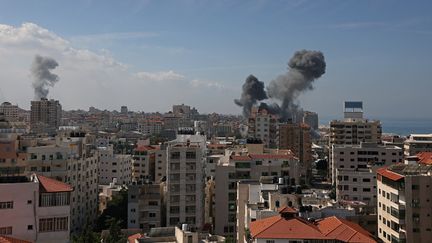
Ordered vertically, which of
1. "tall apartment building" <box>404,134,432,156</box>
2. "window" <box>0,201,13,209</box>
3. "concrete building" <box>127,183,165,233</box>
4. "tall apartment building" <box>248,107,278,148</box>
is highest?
"tall apartment building" <box>248,107,278,148</box>

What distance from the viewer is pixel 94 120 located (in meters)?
173

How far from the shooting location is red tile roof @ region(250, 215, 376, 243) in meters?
22.5

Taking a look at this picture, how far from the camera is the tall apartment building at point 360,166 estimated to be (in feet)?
142

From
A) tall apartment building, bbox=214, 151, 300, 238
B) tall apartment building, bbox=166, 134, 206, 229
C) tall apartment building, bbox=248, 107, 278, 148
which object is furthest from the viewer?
tall apartment building, bbox=248, 107, 278, 148

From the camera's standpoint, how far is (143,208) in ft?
130

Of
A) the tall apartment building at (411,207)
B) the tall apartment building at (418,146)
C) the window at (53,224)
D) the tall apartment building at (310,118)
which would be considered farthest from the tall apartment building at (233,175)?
the tall apartment building at (310,118)

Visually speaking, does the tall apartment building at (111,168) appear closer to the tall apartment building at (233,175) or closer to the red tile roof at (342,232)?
the tall apartment building at (233,175)

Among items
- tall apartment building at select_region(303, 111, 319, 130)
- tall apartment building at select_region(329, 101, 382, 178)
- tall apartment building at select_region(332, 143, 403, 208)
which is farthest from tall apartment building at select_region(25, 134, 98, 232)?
tall apartment building at select_region(303, 111, 319, 130)

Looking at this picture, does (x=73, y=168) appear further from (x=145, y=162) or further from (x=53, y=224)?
(x=145, y=162)

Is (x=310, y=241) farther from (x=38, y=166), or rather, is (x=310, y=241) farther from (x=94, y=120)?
(x=94, y=120)

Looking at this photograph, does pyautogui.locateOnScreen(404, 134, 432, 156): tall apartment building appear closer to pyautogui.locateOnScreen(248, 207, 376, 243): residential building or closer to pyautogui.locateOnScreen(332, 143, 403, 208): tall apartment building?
pyautogui.locateOnScreen(332, 143, 403, 208): tall apartment building

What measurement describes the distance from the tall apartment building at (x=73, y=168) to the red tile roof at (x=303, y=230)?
2096 centimetres

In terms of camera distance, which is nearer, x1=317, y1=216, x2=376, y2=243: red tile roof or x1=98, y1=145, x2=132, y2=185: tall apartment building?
x1=317, y1=216, x2=376, y2=243: red tile roof

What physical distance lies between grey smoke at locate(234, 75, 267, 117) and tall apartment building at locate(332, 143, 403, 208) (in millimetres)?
80063
